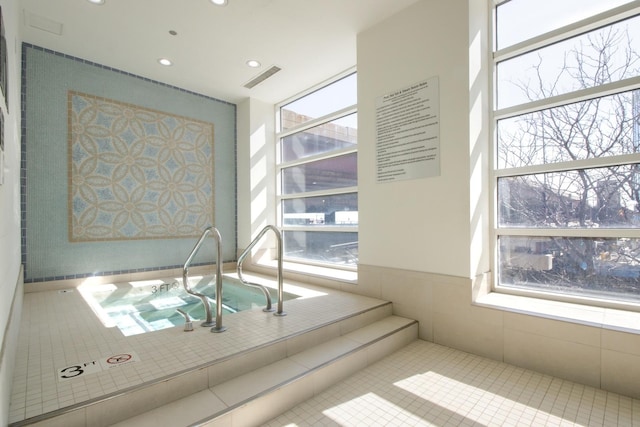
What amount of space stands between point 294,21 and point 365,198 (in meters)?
1.93

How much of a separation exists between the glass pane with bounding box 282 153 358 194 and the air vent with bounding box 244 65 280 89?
4.38ft

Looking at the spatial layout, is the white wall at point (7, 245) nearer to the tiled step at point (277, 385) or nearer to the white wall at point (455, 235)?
the tiled step at point (277, 385)

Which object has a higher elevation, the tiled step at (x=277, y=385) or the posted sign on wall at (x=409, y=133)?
the posted sign on wall at (x=409, y=133)

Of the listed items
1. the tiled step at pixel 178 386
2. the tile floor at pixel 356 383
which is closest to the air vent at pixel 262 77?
the tile floor at pixel 356 383

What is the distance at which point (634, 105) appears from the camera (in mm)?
2184

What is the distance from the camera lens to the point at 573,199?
2.40 m

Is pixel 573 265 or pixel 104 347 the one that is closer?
pixel 104 347

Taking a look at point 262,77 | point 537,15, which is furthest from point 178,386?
point 262,77

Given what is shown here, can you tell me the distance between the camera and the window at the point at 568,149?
86.8 inches

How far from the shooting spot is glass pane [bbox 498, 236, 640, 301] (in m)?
2.20

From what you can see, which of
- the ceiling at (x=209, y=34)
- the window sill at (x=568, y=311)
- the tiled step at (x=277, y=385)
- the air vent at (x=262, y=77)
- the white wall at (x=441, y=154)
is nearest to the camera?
the tiled step at (x=277, y=385)

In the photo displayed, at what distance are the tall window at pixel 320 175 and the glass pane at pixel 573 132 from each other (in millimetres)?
1806

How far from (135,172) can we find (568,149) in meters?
4.77

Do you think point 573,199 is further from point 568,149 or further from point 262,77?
point 262,77
